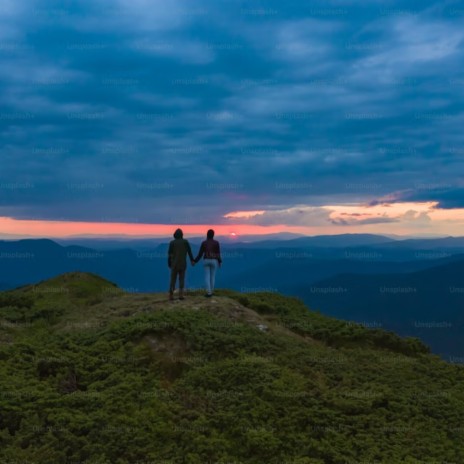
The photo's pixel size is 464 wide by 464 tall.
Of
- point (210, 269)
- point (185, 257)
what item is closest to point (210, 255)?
point (210, 269)

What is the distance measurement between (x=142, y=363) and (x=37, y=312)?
11.5 meters

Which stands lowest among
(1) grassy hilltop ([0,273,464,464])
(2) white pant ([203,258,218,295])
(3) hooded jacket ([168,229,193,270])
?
(1) grassy hilltop ([0,273,464,464])

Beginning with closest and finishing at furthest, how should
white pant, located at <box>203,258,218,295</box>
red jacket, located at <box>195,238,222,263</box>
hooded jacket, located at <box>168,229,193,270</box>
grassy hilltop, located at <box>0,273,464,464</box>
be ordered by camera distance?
grassy hilltop, located at <box>0,273,464,464</box>
hooded jacket, located at <box>168,229,193,270</box>
red jacket, located at <box>195,238,222,263</box>
white pant, located at <box>203,258,218,295</box>

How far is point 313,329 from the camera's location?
72.9 feet

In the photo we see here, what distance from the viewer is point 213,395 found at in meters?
14.4

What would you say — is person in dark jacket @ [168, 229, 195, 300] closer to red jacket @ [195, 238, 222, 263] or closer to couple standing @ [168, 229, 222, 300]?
couple standing @ [168, 229, 222, 300]

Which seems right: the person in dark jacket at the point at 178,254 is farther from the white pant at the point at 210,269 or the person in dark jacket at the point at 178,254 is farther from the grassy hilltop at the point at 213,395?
the grassy hilltop at the point at 213,395

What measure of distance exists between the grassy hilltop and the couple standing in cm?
108

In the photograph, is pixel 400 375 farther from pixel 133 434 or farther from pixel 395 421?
pixel 133 434

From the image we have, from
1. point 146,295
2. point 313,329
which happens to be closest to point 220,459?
point 313,329

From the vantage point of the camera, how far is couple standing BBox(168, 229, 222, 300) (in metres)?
21.1

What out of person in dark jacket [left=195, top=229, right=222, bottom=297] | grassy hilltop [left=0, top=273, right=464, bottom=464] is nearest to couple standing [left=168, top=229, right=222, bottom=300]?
person in dark jacket [left=195, top=229, right=222, bottom=297]

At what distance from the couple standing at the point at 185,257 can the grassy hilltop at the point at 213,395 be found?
1.08 m

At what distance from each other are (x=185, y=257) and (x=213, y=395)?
790cm
